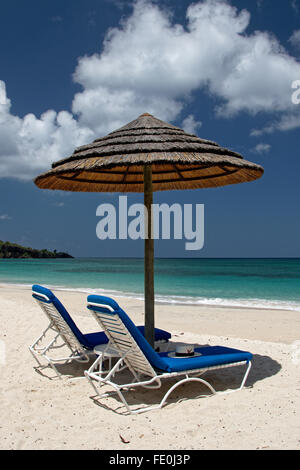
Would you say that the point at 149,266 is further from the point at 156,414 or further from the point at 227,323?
the point at 227,323

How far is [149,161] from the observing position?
3.88 metres

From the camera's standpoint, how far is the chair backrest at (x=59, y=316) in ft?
14.4

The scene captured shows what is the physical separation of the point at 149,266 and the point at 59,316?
1087 mm

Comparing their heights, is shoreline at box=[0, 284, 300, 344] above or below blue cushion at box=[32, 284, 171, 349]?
below

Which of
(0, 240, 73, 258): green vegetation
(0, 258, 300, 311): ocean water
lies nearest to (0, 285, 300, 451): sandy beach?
(0, 258, 300, 311): ocean water

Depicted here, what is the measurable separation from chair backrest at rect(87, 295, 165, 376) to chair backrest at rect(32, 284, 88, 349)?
0.64 meters

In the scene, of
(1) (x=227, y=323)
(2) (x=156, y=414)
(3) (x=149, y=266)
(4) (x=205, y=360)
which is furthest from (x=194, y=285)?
(2) (x=156, y=414)

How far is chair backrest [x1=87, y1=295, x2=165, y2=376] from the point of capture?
3.54m

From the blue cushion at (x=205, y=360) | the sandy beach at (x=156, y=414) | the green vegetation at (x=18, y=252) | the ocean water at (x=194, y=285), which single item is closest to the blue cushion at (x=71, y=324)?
the sandy beach at (x=156, y=414)

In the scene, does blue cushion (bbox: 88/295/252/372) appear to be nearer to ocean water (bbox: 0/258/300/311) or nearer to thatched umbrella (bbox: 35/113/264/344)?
thatched umbrella (bbox: 35/113/264/344)

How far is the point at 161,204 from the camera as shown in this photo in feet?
17.0

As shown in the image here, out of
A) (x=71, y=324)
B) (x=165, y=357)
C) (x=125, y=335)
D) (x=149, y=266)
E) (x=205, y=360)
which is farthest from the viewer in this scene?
(x=149, y=266)

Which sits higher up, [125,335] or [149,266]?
[149,266]

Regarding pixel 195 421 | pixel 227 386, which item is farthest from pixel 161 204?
pixel 195 421
